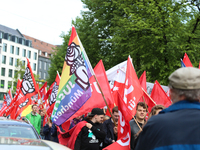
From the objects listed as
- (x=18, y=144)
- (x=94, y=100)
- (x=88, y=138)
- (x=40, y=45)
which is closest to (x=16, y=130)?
(x=18, y=144)

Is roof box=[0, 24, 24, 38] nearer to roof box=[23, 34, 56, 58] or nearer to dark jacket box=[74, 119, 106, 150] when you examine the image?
roof box=[23, 34, 56, 58]

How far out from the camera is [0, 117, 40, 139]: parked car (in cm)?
543

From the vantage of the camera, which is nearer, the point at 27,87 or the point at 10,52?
the point at 27,87

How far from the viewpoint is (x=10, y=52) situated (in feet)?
247

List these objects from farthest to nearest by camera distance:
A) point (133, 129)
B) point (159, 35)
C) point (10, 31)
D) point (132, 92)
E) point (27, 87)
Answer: point (10, 31) < point (159, 35) < point (27, 87) < point (132, 92) < point (133, 129)

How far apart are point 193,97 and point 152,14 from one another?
13.5 m

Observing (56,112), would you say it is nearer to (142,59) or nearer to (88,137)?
(88,137)

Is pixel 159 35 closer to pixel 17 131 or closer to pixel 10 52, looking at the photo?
pixel 17 131

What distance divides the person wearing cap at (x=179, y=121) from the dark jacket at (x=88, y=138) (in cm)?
394

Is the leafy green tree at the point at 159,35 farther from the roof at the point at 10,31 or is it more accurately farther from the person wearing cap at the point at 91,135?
the roof at the point at 10,31

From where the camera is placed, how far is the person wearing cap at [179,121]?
74.3 inches

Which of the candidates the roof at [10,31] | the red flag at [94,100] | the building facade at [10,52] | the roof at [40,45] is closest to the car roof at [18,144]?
the red flag at [94,100]

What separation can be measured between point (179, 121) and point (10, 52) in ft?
252

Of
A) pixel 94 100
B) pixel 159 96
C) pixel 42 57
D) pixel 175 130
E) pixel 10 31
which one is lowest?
pixel 159 96
